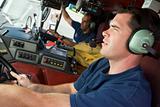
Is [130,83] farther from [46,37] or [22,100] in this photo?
[46,37]

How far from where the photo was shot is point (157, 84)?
4.68ft

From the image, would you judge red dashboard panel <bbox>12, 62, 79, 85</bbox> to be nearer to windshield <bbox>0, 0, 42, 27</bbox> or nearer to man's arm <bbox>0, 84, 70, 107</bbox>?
man's arm <bbox>0, 84, 70, 107</bbox>

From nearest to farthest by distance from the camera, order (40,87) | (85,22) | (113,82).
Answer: (113,82)
(40,87)
(85,22)

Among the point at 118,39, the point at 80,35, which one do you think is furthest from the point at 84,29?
the point at 118,39

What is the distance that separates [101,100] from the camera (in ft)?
4.07

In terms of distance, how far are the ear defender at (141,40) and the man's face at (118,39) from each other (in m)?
0.04

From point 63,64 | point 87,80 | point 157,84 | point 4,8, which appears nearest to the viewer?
point 157,84

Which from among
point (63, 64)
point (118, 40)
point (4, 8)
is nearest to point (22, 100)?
point (118, 40)

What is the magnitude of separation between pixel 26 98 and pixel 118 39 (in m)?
0.51

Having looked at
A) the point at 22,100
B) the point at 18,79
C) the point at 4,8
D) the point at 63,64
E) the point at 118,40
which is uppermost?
the point at 118,40

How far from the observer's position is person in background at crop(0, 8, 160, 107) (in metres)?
1.23

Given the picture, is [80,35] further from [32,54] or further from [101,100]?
[101,100]

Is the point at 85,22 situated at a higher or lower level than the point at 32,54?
lower

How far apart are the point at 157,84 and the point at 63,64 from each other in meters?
1.04
